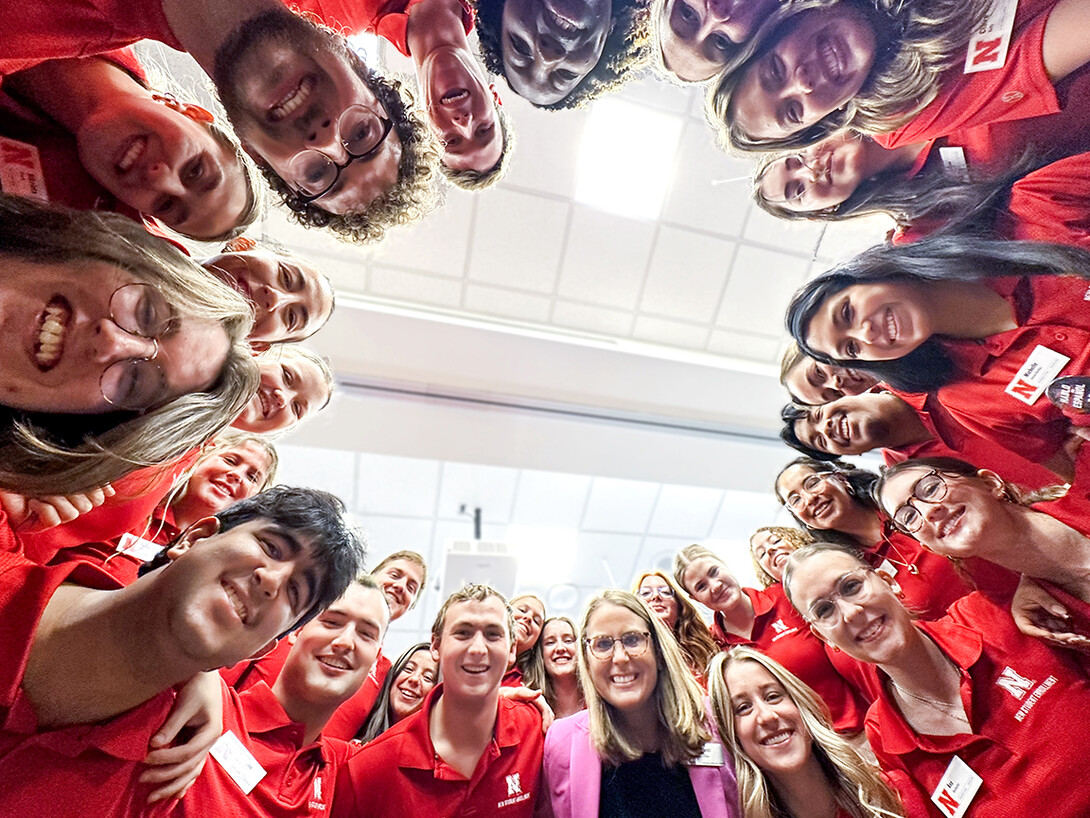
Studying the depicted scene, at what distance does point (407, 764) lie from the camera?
1898 mm

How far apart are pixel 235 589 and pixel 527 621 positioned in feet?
7.05

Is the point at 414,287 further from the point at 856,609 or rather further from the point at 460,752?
the point at 856,609

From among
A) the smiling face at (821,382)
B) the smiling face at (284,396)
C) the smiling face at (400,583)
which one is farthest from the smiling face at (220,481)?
the smiling face at (821,382)

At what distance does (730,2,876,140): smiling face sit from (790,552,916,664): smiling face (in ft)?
5.66

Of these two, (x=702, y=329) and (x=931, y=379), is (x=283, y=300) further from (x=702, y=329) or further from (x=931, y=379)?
(x=702, y=329)

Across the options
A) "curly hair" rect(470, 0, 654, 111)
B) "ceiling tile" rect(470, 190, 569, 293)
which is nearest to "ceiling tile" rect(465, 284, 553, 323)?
"ceiling tile" rect(470, 190, 569, 293)

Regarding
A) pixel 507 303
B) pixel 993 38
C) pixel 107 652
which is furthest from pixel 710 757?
pixel 507 303

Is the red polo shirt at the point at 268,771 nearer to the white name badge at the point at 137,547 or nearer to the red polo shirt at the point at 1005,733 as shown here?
the white name badge at the point at 137,547

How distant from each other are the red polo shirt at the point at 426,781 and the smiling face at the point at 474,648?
0.20 m

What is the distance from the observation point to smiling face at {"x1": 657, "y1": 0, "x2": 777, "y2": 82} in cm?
149

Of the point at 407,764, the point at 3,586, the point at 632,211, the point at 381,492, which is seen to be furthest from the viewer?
the point at 381,492

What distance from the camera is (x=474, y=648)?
2.10 meters

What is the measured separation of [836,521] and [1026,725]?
1112 mm

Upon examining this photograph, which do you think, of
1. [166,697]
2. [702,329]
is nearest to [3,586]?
[166,697]
